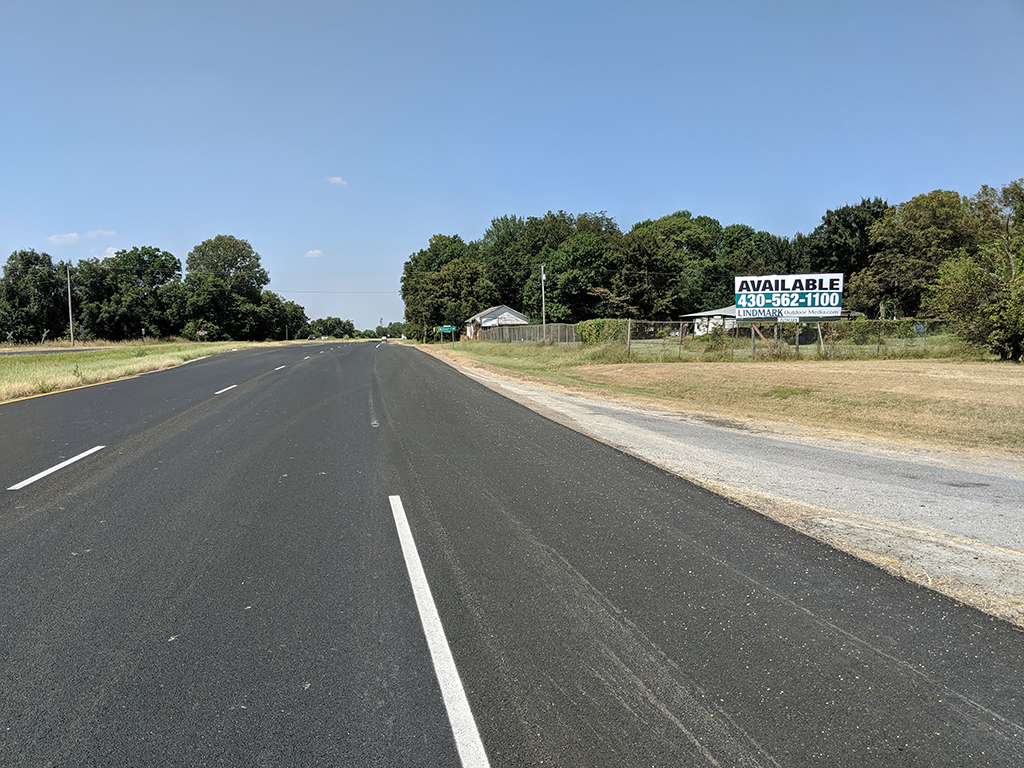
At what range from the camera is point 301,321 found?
15562cm

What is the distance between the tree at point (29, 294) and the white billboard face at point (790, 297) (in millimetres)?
76488

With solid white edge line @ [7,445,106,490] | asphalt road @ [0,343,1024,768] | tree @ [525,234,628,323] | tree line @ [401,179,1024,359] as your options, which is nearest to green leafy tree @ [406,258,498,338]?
tree line @ [401,179,1024,359]

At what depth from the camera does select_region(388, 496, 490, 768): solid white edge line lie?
2658mm

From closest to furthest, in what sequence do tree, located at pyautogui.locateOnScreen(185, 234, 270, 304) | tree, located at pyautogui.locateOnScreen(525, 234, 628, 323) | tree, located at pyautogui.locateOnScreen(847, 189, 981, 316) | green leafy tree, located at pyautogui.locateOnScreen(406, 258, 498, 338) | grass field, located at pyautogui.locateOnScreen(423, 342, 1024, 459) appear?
grass field, located at pyautogui.locateOnScreen(423, 342, 1024, 459) < tree, located at pyautogui.locateOnScreen(847, 189, 981, 316) < tree, located at pyautogui.locateOnScreen(525, 234, 628, 323) < green leafy tree, located at pyautogui.locateOnScreen(406, 258, 498, 338) < tree, located at pyautogui.locateOnScreen(185, 234, 270, 304)

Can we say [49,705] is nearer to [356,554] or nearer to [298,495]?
[356,554]

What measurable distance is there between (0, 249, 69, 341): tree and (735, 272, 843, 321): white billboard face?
7649cm

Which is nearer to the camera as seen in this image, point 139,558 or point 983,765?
point 983,765

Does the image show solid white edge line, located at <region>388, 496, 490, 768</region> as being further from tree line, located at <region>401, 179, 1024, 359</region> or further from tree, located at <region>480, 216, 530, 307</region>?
tree, located at <region>480, 216, 530, 307</region>

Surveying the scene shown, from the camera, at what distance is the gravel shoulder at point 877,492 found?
15.6 feet

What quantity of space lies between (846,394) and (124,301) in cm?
8619

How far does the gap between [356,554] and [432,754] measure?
8.09 ft

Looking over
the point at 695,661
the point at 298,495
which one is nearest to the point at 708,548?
the point at 695,661

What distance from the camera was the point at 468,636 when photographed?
11.9ft

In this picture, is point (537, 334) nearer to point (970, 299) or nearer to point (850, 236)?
point (970, 299)
